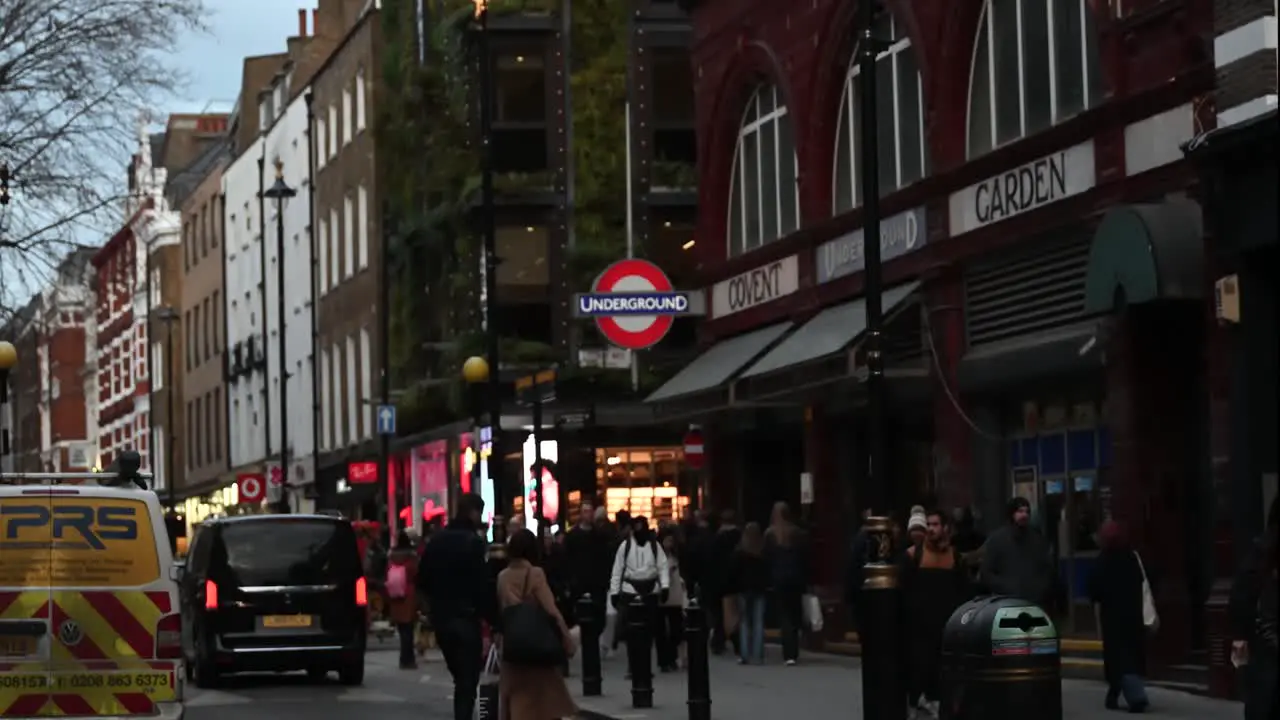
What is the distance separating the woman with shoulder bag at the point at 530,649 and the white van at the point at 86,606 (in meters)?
2.25

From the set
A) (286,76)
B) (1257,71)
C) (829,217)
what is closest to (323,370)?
(286,76)

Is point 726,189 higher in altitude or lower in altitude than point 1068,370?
higher

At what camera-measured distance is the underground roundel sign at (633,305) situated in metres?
29.0

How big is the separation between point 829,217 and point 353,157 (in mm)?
33588

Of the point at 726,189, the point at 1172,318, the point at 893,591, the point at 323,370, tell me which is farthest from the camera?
the point at 323,370

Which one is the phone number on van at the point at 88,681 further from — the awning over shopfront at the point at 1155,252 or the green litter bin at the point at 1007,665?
the awning over shopfront at the point at 1155,252

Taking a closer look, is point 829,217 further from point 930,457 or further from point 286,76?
point 286,76

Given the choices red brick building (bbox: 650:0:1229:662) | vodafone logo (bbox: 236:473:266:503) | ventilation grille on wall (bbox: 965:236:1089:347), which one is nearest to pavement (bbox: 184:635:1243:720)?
red brick building (bbox: 650:0:1229:662)

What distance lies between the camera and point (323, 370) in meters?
69.7

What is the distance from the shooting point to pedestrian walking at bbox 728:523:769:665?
98.4 ft

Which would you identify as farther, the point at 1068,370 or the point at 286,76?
the point at 286,76

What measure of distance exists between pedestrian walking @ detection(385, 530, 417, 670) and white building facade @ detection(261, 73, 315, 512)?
115 feet

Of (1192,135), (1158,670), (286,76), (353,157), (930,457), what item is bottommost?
(1158,670)

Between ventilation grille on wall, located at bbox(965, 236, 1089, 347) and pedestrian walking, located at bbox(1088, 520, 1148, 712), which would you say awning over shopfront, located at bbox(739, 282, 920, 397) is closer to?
ventilation grille on wall, located at bbox(965, 236, 1089, 347)
